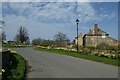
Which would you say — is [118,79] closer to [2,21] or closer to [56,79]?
[56,79]

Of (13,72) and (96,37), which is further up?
(96,37)

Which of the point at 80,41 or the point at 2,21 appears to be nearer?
the point at 2,21

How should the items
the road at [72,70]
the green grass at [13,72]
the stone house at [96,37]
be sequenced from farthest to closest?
1. the stone house at [96,37]
2. the road at [72,70]
3. the green grass at [13,72]

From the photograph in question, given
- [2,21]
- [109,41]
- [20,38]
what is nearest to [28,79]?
[2,21]

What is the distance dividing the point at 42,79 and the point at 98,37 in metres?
87.6

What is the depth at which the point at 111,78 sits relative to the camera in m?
12.9

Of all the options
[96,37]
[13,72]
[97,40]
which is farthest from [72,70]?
[96,37]

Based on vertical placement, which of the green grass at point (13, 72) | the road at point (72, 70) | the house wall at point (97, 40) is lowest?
the road at point (72, 70)

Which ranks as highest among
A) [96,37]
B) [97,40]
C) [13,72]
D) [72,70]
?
[96,37]

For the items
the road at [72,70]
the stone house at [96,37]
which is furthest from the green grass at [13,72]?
the stone house at [96,37]

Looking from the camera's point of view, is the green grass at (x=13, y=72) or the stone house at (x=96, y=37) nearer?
the green grass at (x=13, y=72)

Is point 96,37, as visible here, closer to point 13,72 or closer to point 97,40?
point 97,40

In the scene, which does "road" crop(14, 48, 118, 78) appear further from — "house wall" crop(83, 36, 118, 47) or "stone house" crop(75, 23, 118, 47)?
"stone house" crop(75, 23, 118, 47)

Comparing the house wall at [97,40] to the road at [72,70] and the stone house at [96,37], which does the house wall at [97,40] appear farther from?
the road at [72,70]
